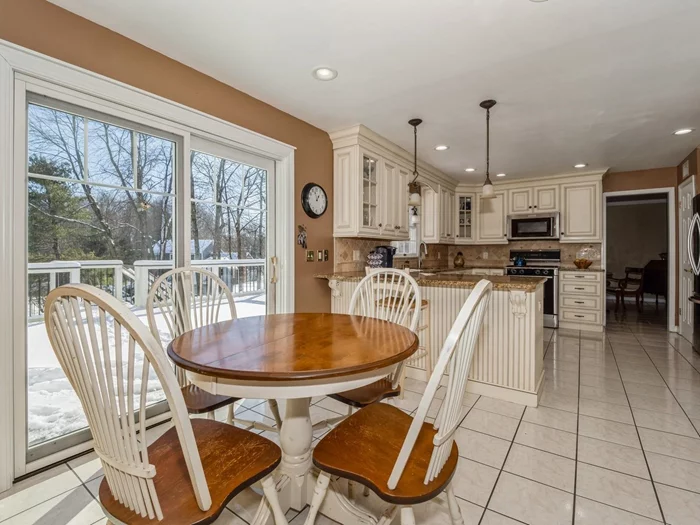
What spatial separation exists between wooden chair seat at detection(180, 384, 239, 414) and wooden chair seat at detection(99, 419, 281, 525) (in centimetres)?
16

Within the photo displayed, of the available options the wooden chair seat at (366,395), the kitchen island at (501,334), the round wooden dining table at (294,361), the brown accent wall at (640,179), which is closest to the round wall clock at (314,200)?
the kitchen island at (501,334)

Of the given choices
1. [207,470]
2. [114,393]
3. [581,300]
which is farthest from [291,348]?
[581,300]

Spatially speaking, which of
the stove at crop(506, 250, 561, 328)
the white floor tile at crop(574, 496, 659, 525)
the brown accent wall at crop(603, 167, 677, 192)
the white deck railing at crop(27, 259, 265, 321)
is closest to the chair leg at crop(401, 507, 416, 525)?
the white floor tile at crop(574, 496, 659, 525)

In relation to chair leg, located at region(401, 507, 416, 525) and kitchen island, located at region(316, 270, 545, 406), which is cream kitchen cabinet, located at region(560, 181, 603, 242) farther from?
chair leg, located at region(401, 507, 416, 525)

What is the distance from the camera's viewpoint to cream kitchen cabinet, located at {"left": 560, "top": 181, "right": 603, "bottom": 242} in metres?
5.04

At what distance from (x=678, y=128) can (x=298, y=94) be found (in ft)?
12.1

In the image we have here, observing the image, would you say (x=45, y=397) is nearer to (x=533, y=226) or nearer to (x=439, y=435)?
(x=439, y=435)

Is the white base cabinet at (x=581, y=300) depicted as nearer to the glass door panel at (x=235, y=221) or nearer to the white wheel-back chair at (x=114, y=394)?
the glass door panel at (x=235, y=221)

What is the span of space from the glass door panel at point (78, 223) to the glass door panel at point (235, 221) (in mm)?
283

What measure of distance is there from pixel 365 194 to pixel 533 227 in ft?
10.8

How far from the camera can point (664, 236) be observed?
28.2 feet

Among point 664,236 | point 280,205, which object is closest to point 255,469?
point 280,205

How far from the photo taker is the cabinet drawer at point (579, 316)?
16.1 ft

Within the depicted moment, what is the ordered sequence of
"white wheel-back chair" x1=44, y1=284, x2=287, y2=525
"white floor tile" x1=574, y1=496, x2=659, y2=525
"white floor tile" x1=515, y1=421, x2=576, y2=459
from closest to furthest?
"white wheel-back chair" x1=44, y1=284, x2=287, y2=525
"white floor tile" x1=574, y1=496, x2=659, y2=525
"white floor tile" x1=515, y1=421, x2=576, y2=459
